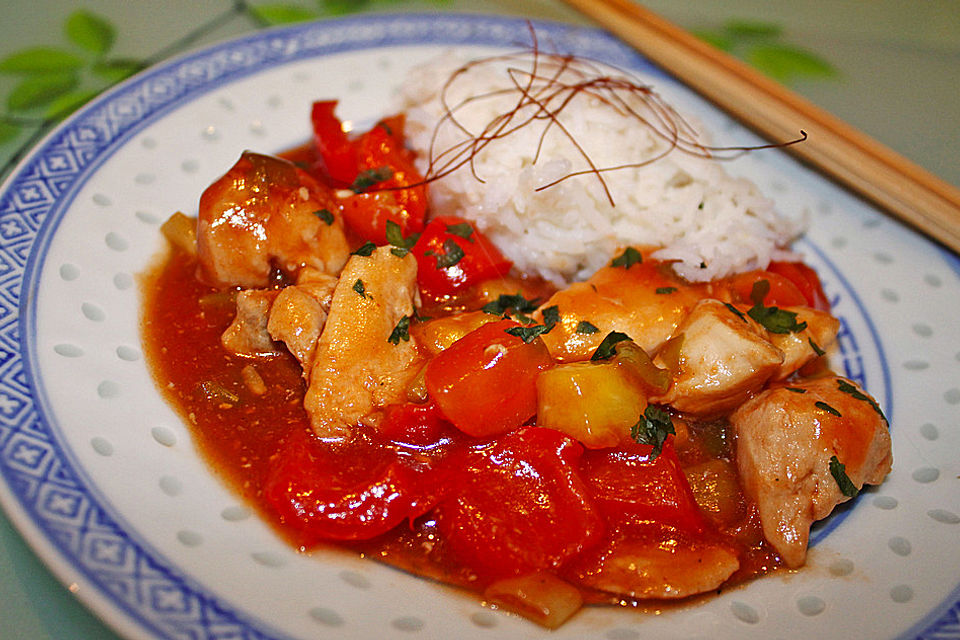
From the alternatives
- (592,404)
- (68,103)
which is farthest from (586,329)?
(68,103)

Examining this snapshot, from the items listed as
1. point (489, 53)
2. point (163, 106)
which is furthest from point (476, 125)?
point (163, 106)

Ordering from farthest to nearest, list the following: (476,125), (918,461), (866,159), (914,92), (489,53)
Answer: (914,92), (489,53), (476,125), (866,159), (918,461)

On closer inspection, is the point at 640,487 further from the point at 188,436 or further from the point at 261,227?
the point at 261,227

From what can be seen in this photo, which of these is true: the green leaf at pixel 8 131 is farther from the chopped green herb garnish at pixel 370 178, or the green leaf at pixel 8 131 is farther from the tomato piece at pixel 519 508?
the tomato piece at pixel 519 508

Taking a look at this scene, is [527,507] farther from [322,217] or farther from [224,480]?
[322,217]

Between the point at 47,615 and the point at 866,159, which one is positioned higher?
the point at 47,615

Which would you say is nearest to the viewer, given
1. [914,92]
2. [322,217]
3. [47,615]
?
[47,615]
